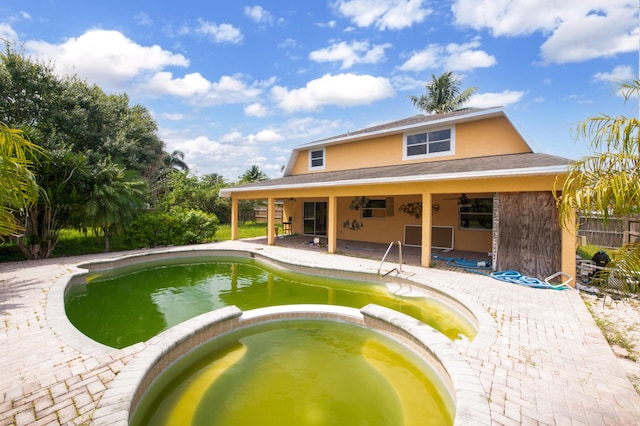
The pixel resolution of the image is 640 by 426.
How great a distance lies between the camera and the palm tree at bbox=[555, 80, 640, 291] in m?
2.72

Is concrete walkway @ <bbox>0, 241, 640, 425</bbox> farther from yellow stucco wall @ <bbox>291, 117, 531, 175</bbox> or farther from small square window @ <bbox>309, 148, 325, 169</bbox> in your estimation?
small square window @ <bbox>309, 148, 325, 169</bbox>

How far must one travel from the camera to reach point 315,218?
1880cm

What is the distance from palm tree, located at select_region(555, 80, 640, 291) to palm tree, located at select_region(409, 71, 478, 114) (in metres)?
31.6

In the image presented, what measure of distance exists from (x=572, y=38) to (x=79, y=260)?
18.1 meters

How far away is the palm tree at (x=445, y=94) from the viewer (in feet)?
102

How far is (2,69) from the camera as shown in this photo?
13.3 m

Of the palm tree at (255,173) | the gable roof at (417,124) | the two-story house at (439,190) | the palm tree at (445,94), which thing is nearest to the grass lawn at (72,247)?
the two-story house at (439,190)

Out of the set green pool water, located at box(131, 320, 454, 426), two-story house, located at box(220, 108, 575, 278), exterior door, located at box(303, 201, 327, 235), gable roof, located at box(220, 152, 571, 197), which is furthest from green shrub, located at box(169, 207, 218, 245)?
green pool water, located at box(131, 320, 454, 426)

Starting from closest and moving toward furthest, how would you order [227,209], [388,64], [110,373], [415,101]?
1. [110,373]
2. [388,64]
3. [227,209]
4. [415,101]

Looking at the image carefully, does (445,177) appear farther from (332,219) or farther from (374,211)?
(374,211)

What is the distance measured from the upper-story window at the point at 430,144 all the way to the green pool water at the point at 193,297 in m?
6.92

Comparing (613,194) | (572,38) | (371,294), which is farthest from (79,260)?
(572,38)

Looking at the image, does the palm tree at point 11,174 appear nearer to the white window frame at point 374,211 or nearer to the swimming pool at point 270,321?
the swimming pool at point 270,321

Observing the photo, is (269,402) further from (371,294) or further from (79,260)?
(79,260)
